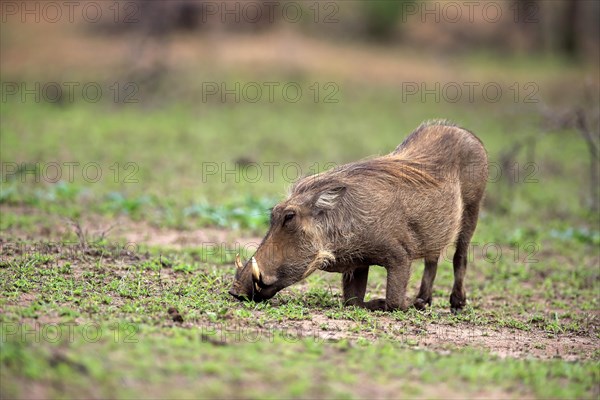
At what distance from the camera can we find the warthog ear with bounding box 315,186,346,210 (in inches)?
223

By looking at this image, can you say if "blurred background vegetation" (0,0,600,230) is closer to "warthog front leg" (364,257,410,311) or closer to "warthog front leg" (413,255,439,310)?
"warthog front leg" (413,255,439,310)

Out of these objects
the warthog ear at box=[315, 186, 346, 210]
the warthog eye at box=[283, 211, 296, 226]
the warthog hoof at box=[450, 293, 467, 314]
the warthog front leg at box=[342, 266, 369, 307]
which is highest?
the warthog ear at box=[315, 186, 346, 210]

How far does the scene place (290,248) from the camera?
5.53 m

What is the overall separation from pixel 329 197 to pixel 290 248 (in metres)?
0.43

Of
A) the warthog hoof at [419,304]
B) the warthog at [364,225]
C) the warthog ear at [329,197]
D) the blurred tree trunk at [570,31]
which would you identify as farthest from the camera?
the blurred tree trunk at [570,31]

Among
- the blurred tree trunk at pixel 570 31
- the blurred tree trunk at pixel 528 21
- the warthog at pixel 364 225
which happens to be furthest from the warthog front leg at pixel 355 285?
the blurred tree trunk at pixel 528 21

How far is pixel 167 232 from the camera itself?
26.4ft

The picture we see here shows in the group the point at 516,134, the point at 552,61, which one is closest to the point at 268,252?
the point at 516,134

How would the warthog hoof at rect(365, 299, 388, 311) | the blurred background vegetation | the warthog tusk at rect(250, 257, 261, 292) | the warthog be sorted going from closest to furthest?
the warthog tusk at rect(250, 257, 261, 292), the warthog, the warthog hoof at rect(365, 299, 388, 311), the blurred background vegetation

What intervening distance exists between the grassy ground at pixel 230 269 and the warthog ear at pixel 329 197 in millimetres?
667

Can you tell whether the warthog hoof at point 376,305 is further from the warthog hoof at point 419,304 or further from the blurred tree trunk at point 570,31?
the blurred tree trunk at point 570,31

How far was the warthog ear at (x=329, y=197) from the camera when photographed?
223 inches

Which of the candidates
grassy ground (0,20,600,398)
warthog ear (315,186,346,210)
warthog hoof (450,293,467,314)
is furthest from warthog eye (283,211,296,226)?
warthog hoof (450,293,467,314)

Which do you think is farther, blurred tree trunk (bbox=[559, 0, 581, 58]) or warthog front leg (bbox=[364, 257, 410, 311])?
blurred tree trunk (bbox=[559, 0, 581, 58])
